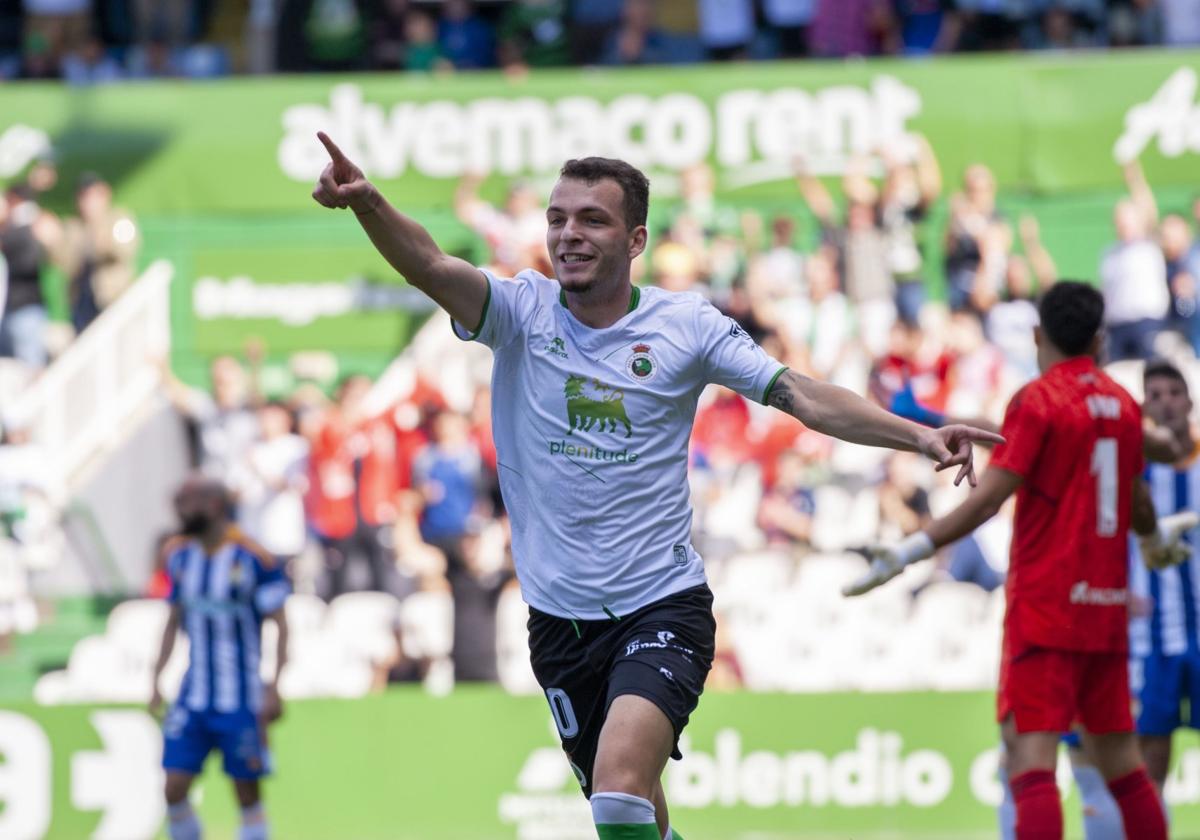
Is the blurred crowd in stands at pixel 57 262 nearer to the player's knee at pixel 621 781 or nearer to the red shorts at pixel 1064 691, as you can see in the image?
the red shorts at pixel 1064 691

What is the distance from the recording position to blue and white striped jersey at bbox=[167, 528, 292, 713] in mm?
10227

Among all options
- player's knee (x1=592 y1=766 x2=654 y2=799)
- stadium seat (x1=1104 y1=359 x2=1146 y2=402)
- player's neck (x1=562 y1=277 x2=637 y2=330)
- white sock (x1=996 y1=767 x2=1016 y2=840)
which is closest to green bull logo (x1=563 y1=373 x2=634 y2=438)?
player's neck (x1=562 y1=277 x2=637 y2=330)

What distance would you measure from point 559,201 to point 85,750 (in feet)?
24.6

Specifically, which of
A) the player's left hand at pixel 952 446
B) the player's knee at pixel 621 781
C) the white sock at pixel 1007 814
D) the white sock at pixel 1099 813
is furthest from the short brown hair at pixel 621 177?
the white sock at pixel 1099 813

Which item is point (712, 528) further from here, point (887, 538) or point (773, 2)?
point (773, 2)

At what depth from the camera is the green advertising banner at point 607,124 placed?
551 inches

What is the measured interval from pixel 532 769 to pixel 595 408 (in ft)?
22.2

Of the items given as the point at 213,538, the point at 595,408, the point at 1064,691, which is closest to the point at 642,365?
the point at 595,408

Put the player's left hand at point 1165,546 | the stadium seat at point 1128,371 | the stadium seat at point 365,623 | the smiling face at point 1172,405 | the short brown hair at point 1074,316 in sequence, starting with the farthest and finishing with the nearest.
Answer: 1. the stadium seat at point 1128,371
2. the stadium seat at point 365,623
3. the smiling face at point 1172,405
4. the player's left hand at point 1165,546
5. the short brown hair at point 1074,316

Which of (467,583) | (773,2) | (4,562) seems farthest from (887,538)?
(4,562)

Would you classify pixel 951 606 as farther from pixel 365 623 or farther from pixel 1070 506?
pixel 1070 506

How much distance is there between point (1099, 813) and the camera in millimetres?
8148

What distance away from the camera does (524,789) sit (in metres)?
12.2

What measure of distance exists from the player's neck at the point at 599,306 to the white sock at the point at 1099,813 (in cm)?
342
